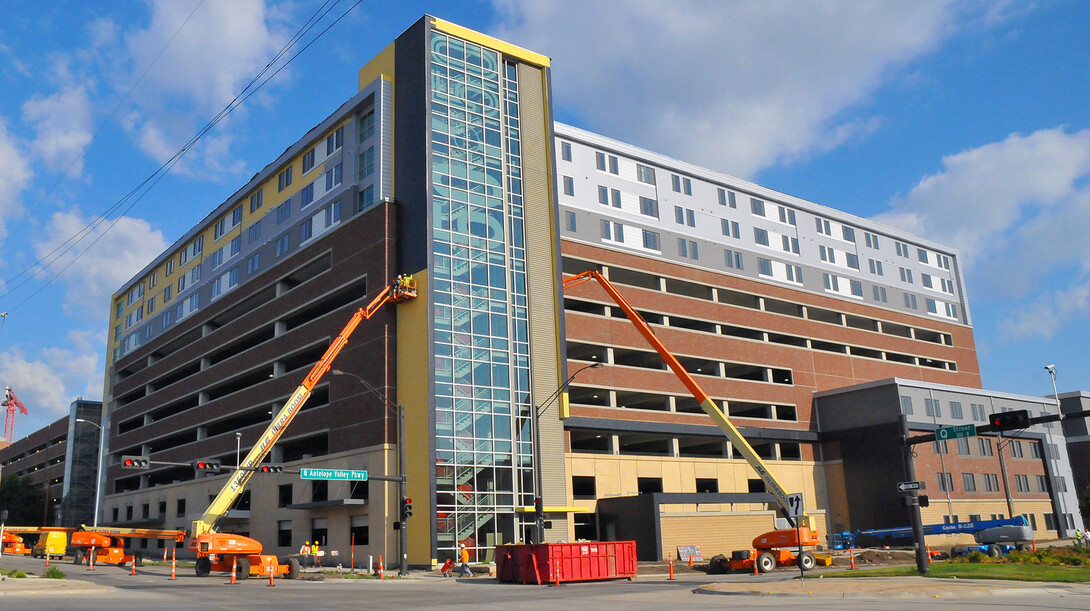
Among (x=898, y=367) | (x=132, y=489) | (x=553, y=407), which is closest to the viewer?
(x=553, y=407)

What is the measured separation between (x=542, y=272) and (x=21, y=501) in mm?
96825

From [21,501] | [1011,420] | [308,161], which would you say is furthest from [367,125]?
[21,501]

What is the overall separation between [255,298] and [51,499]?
69572 mm

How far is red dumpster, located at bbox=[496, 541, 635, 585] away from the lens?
3681cm

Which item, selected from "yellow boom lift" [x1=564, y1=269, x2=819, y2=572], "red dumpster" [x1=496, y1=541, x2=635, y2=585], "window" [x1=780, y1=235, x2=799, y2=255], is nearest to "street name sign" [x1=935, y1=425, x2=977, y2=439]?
"yellow boom lift" [x1=564, y1=269, x2=819, y2=572]

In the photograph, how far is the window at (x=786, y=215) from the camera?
289 feet

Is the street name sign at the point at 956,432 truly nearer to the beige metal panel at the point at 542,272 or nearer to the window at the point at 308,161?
the beige metal panel at the point at 542,272

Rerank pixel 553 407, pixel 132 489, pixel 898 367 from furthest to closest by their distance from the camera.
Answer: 1. pixel 132 489
2. pixel 898 367
3. pixel 553 407

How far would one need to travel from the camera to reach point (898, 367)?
3585 inches

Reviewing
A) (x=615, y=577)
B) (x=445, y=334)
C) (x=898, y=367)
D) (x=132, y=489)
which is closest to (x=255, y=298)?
(x=445, y=334)

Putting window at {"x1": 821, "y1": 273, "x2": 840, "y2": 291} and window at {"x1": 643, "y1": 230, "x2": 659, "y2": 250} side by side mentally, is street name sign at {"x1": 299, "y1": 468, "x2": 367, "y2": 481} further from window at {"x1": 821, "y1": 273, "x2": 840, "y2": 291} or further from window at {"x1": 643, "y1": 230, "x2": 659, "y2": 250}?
window at {"x1": 821, "y1": 273, "x2": 840, "y2": 291}

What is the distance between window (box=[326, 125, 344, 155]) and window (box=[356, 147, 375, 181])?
3368mm

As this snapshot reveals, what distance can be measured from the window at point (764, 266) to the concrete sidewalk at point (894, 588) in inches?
2157

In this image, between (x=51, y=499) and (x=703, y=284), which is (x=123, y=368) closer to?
(x=51, y=499)
